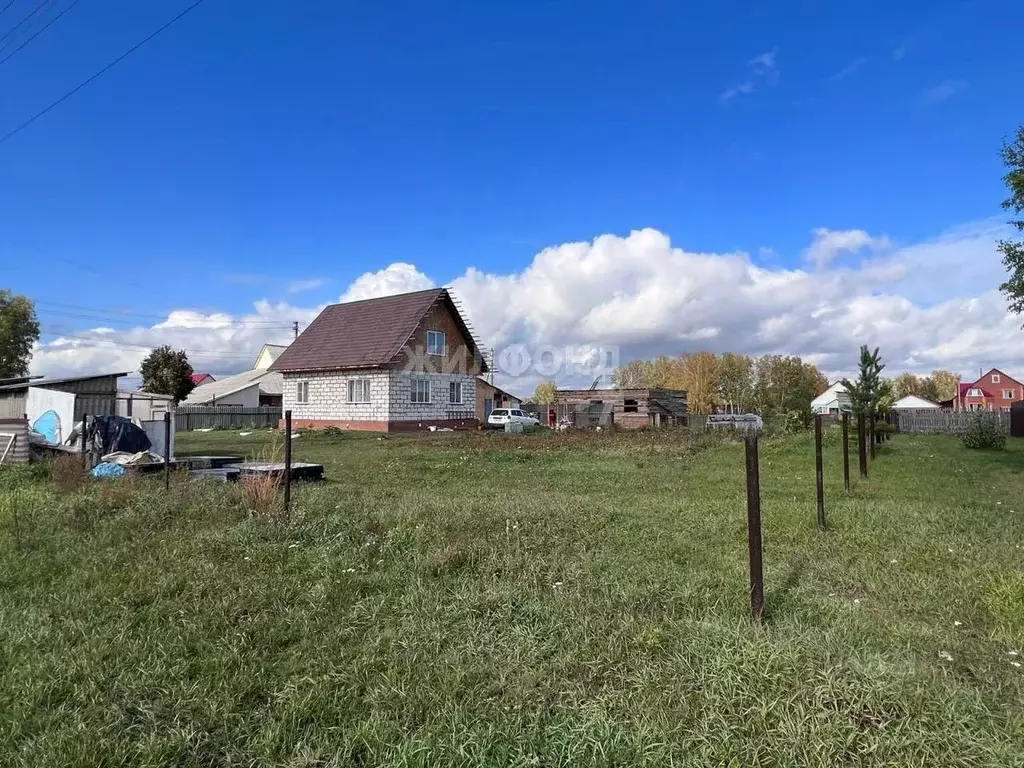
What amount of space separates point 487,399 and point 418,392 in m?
11.1

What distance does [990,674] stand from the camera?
10.2 ft

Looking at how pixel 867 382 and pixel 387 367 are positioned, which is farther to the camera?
pixel 387 367

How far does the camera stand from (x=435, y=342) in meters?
31.2

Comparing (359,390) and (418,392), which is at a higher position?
(359,390)

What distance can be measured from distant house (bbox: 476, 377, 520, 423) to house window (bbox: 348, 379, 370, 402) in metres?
6.73

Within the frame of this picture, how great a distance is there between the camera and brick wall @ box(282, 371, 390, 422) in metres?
Result: 28.8

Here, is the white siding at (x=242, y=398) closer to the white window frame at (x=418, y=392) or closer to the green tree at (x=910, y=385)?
the white window frame at (x=418, y=392)

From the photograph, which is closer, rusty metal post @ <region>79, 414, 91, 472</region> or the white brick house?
rusty metal post @ <region>79, 414, 91, 472</region>

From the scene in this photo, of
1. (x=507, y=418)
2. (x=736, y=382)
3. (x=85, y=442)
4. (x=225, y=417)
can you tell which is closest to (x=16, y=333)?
(x=225, y=417)

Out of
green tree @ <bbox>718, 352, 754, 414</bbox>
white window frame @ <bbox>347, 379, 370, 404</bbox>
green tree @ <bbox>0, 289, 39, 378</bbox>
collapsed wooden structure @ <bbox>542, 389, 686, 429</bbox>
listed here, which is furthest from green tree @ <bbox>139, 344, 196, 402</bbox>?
green tree @ <bbox>718, 352, 754, 414</bbox>

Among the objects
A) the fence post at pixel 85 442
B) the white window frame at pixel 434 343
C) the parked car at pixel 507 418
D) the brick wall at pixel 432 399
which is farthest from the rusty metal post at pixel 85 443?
the parked car at pixel 507 418

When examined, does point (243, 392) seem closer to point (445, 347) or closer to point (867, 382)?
point (445, 347)

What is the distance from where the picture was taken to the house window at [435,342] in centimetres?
3081

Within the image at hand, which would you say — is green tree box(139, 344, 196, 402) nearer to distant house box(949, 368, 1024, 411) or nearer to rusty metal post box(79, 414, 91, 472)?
rusty metal post box(79, 414, 91, 472)
